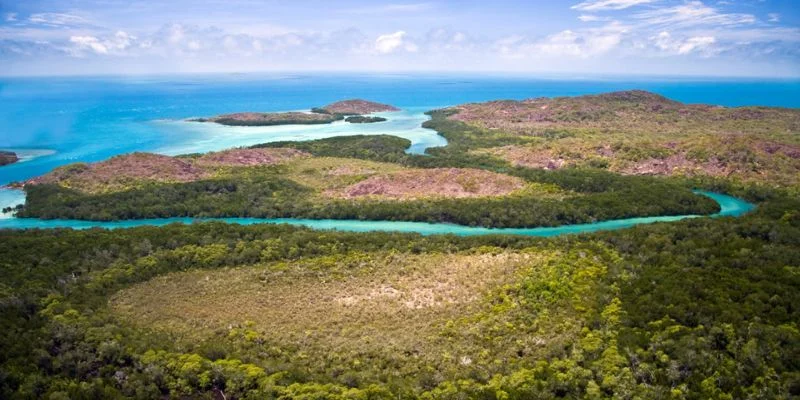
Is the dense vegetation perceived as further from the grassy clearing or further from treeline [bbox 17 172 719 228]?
the grassy clearing

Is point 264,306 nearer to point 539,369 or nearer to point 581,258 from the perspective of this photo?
point 539,369

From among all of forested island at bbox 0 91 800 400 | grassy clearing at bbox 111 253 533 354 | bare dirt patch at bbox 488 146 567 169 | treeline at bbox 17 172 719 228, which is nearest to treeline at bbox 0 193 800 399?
forested island at bbox 0 91 800 400

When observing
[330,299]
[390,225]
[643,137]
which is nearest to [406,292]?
[330,299]

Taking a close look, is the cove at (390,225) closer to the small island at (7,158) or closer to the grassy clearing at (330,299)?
the grassy clearing at (330,299)

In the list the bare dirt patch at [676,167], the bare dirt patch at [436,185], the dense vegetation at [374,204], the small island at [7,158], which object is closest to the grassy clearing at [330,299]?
the dense vegetation at [374,204]

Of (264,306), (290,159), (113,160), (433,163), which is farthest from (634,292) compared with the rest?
(113,160)

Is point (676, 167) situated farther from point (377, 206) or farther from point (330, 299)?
point (330, 299)
